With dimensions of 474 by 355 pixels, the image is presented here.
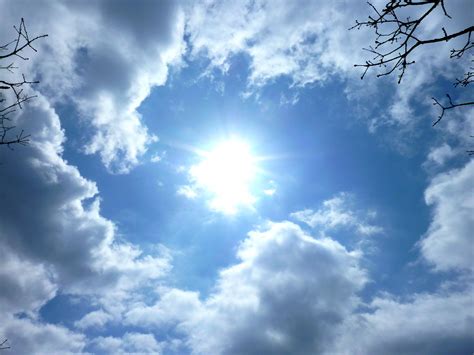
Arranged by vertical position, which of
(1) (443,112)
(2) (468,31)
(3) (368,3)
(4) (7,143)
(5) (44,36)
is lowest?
(4) (7,143)

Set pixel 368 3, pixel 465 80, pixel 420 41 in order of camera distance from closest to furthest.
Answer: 1. pixel 420 41
2. pixel 368 3
3. pixel 465 80

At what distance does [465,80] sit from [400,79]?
1527 millimetres

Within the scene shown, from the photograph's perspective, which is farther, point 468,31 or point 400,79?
point 400,79

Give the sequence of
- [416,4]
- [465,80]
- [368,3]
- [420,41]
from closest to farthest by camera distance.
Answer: [416,4] < [420,41] < [368,3] < [465,80]

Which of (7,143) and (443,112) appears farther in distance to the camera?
(7,143)

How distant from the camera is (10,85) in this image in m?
5.66

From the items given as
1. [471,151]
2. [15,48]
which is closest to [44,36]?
[15,48]

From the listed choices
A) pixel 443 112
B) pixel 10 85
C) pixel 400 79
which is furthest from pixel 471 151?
pixel 10 85

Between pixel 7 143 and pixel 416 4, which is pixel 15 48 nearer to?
pixel 7 143

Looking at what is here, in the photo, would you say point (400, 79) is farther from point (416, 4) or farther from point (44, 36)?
point (44, 36)

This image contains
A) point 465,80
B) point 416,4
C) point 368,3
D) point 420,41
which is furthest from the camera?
point 465,80

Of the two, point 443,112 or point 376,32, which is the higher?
point 376,32

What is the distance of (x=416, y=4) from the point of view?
4.75m

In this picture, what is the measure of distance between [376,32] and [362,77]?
88cm
